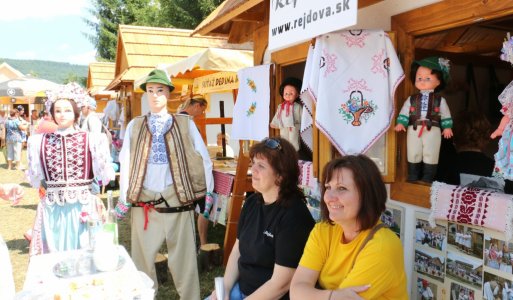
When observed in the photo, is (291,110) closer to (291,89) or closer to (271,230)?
(291,89)

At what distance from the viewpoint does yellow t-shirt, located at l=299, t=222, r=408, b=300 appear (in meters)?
1.69

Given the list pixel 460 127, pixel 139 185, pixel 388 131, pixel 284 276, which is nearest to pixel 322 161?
pixel 388 131

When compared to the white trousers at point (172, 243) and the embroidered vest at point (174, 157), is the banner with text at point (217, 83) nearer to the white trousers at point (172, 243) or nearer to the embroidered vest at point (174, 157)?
the embroidered vest at point (174, 157)

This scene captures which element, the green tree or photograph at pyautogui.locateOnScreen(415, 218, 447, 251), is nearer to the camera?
photograph at pyautogui.locateOnScreen(415, 218, 447, 251)

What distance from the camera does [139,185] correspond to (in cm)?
329

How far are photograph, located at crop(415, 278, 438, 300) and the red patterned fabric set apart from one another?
2279 mm

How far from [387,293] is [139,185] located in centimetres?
212

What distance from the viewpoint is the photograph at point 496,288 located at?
212 centimetres

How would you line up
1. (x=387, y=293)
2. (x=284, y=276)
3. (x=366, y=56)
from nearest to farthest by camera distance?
(x=387, y=293)
(x=284, y=276)
(x=366, y=56)

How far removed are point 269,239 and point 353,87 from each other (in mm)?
1094

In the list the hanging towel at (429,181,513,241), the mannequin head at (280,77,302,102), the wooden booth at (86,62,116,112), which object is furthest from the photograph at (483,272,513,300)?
the wooden booth at (86,62,116,112)

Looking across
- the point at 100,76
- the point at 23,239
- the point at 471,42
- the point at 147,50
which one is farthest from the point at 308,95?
the point at 100,76

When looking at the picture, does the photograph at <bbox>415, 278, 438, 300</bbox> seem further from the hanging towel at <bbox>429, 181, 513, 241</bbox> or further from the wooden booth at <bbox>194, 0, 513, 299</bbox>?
the hanging towel at <bbox>429, 181, 513, 241</bbox>

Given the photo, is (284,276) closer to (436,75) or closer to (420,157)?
(420,157)
